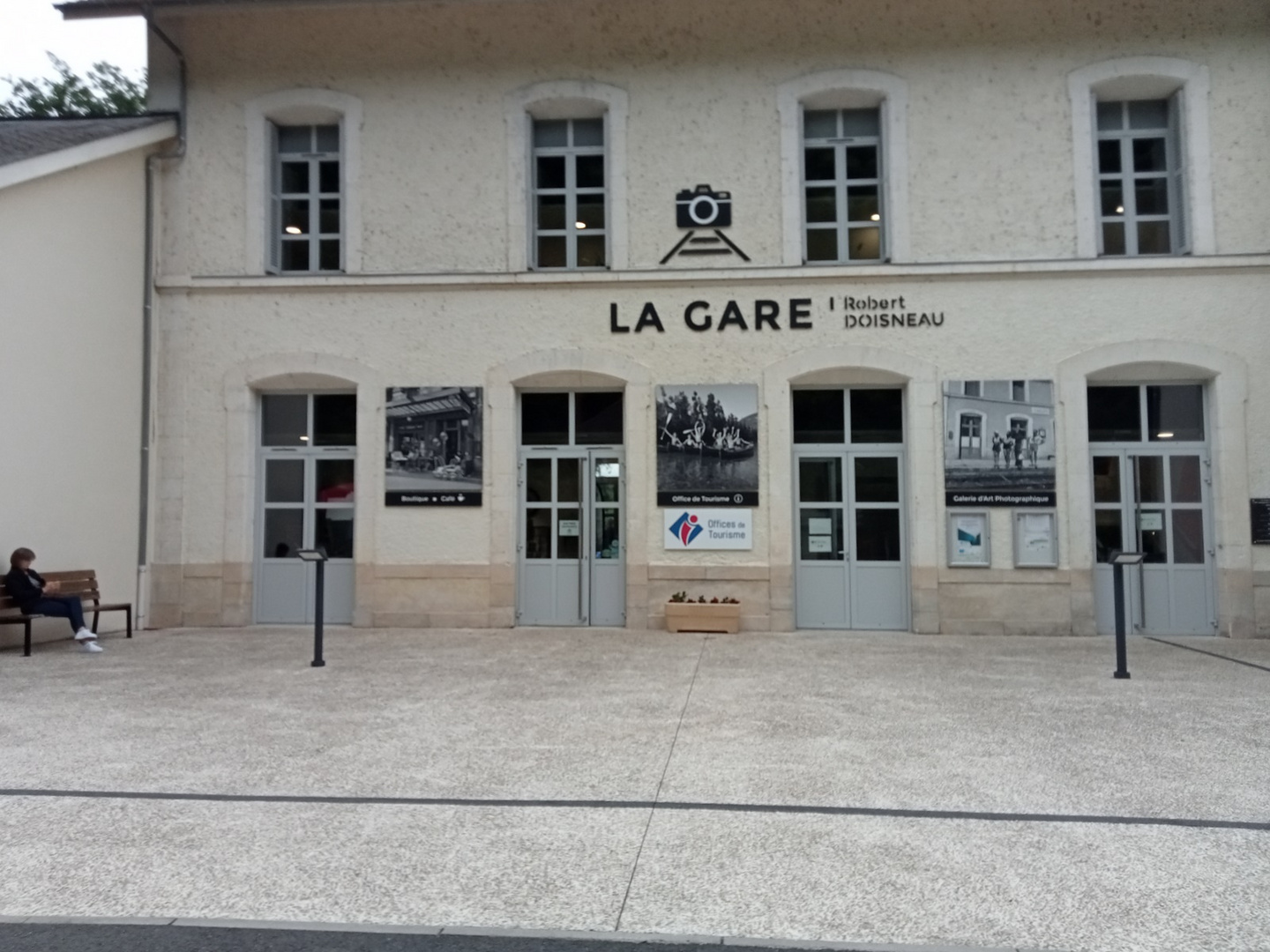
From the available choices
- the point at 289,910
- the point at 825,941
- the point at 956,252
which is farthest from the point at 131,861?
the point at 956,252

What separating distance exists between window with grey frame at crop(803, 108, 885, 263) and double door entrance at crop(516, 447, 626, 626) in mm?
3784

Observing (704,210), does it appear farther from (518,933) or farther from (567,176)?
(518,933)

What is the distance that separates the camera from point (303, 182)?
13.3m

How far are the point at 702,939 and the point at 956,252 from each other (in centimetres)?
1028

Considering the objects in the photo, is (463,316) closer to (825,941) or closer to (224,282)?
(224,282)

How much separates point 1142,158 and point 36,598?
1368 centimetres

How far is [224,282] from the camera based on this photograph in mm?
12711

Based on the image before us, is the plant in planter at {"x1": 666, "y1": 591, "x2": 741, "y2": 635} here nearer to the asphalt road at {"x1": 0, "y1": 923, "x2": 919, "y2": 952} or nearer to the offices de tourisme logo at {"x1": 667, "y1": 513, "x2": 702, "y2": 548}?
the offices de tourisme logo at {"x1": 667, "y1": 513, "x2": 702, "y2": 548}

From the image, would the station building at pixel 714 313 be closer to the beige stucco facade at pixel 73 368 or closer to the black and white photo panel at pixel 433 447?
the black and white photo panel at pixel 433 447

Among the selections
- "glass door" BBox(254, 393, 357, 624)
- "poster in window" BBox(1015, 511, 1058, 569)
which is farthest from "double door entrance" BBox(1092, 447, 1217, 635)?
"glass door" BBox(254, 393, 357, 624)

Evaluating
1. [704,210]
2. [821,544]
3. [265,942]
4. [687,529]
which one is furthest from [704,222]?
[265,942]

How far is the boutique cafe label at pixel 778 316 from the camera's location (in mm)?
12016

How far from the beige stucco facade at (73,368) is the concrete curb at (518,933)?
8389 millimetres

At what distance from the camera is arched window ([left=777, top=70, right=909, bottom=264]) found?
12195mm
